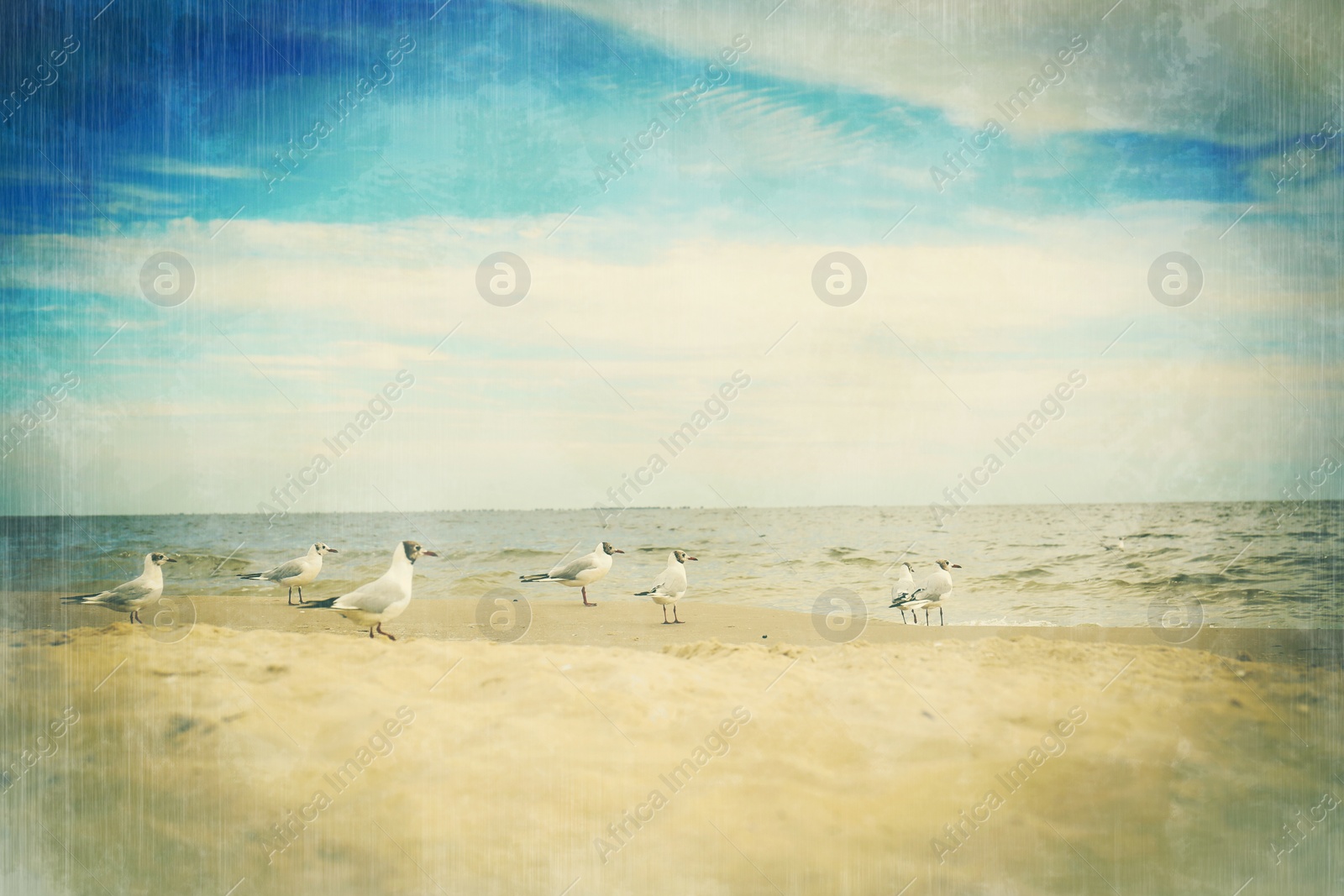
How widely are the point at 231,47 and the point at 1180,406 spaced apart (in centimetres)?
671

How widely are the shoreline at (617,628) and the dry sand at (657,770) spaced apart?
0.37 meters

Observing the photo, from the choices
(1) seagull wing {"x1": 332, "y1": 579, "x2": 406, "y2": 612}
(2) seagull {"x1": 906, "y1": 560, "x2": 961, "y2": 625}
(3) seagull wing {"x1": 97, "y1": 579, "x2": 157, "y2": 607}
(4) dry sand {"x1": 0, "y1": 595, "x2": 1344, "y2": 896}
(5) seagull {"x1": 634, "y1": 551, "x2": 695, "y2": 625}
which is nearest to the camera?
(4) dry sand {"x1": 0, "y1": 595, "x2": 1344, "y2": 896}

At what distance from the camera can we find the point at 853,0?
4.96 meters

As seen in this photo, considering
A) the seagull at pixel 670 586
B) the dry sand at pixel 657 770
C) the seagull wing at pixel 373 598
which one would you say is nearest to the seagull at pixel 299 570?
the dry sand at pixel 657 770

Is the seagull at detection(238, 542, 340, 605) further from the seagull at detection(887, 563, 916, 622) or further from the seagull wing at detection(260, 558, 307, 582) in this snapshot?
the seagull at detection(887, 563, 916, 622)

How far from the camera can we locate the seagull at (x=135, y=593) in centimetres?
457

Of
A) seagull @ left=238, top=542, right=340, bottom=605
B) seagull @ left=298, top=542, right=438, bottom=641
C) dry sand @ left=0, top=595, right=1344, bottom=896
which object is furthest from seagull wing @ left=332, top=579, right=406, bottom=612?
seagull @ left=238, top=542, right=340, bottom=605

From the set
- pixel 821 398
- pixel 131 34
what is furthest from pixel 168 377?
pixel 821 398

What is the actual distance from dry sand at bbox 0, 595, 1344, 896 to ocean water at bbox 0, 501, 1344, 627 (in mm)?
1047

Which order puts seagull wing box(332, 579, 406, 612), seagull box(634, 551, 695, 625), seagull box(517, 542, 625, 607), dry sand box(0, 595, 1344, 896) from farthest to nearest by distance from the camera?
seagull box(517, 542, 625, 607) < seagull box(634, 551, 695, 625) < seagull wing box(332, 579, 406, 612) < dry sand box(0, 595, 1344, 896)

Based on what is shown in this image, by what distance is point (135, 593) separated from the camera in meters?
4.58

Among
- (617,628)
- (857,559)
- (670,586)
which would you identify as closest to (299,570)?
(617,628)

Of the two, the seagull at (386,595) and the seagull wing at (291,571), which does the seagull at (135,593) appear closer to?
the seagull wing at (291,571)

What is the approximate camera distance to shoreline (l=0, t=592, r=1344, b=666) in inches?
180
